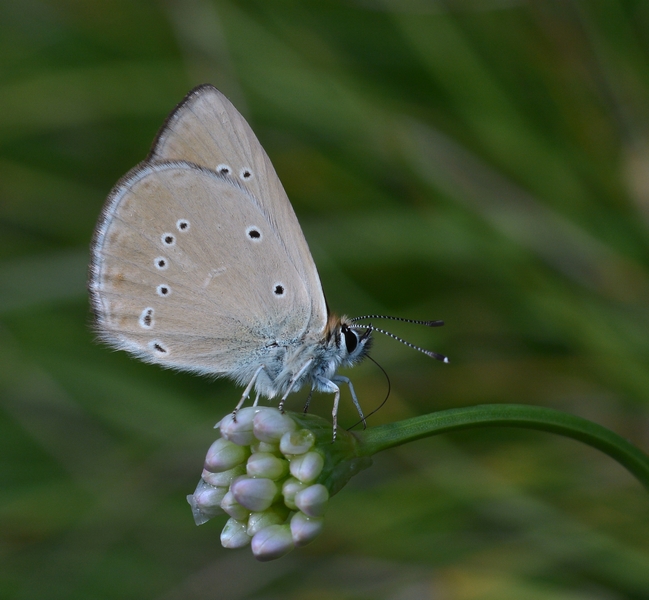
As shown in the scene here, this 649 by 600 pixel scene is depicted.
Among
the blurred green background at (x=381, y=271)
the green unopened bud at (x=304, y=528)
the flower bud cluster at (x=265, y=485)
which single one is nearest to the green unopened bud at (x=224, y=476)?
the flower bud cluster at (x=265, y=485)

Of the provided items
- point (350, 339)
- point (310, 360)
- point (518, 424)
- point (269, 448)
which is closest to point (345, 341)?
point (350, 339)

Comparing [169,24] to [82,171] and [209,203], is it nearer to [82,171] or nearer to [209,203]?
[82,171]

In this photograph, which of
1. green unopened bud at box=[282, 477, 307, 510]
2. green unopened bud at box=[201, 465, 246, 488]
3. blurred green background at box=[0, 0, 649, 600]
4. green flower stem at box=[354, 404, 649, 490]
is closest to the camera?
green flower stem at box=[354, 404, 649, 490]

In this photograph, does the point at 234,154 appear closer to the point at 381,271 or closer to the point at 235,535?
the point at 235,535

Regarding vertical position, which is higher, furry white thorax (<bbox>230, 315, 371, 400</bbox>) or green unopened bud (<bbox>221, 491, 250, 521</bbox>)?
furry white thorax (<bbox>230, 315, 371, 400</bbox>)

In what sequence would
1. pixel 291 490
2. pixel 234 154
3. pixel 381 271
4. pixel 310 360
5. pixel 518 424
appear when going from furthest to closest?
pixel 381 271 < pixel 234 154 < pixel 310 360 < pixel 291 490 < pixel 518 424

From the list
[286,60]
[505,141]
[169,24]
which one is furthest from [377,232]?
[169,24]

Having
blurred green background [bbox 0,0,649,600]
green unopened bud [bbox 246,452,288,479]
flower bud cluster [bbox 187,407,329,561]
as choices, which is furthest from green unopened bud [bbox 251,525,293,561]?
blurred green background [bbox 0,0,649,600]

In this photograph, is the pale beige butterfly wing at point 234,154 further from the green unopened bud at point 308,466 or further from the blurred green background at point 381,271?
the blurred green background at point 381,271

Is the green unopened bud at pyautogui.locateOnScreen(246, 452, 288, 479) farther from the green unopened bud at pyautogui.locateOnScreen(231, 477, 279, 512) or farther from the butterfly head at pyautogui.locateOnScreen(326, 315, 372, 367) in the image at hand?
the butterfly head at pyautogui.locateOnScreen(326, 315, 372, 367)
